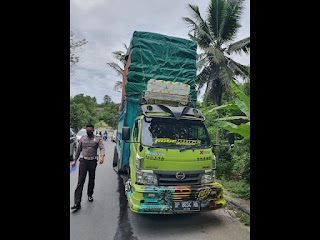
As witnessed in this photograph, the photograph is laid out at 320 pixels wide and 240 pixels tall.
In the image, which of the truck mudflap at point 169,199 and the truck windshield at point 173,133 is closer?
the truck mudflap at point 169,199

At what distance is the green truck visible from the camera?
343 centimetres

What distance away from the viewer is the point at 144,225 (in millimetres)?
3678

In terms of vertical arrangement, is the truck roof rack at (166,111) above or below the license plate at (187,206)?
above

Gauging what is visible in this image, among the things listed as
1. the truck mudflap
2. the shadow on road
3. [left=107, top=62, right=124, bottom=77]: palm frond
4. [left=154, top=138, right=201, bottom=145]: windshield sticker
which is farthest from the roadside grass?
[left=107, top=62, right=124, bottom=77]: palm frond

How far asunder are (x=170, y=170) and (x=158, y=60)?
3222 millimetres

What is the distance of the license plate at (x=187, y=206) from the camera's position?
11.1 feet

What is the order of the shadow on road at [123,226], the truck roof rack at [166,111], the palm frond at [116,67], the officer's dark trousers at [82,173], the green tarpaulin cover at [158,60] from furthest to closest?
1. the palm frond at [116,67]
2. the green tarpaulin cover at [158,60]
3. the officer's dark trousers at [82,173]
4. the truck roof rack at [166,111]
5. the shadow on road at [123,226]

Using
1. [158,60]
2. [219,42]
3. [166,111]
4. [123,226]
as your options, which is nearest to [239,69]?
[219,42]

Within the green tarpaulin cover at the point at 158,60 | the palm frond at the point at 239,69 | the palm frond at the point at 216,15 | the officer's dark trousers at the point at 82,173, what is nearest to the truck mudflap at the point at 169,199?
the officer's dark trousers at the point at 82,173

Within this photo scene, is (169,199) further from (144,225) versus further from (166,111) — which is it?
(166,111)

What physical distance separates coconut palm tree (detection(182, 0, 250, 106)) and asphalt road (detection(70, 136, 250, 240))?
24.0ft

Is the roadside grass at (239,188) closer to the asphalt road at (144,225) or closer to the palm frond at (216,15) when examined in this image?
the asphalt road at (144,225)
